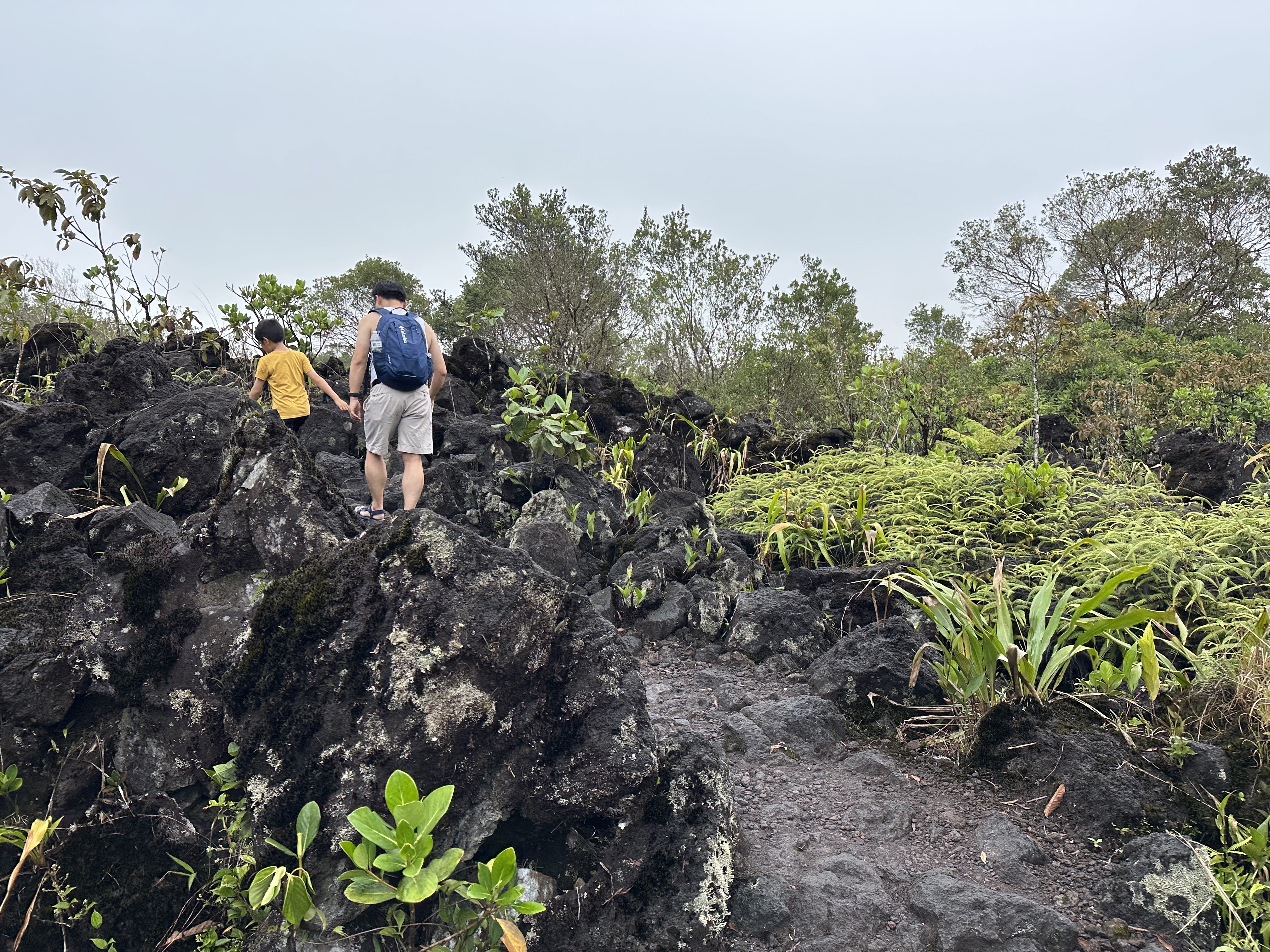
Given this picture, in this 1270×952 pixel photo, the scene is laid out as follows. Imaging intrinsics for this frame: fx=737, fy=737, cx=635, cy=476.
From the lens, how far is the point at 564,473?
6.26 m

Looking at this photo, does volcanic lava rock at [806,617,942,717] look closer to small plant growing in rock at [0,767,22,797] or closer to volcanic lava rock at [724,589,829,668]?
volcanic lava rock at [724,589,829,668]

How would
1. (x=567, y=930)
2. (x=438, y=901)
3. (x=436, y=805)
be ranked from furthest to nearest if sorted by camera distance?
1. (x=567, y=930)
2. (x=438, y=901)
3. (x=436, y=805)

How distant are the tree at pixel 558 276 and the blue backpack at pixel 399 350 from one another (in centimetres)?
1148

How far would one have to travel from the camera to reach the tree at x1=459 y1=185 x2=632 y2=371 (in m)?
17.2

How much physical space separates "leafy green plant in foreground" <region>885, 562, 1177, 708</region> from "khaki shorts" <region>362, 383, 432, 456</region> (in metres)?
3.56

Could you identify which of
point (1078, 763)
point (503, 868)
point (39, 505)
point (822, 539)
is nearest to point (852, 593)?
point (822, 539)

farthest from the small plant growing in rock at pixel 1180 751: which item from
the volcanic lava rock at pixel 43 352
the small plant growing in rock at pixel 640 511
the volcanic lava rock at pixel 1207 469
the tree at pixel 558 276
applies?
the tree at pixel 558 276

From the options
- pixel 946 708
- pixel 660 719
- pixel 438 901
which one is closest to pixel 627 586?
pixel 660 719

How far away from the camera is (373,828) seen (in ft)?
6.04

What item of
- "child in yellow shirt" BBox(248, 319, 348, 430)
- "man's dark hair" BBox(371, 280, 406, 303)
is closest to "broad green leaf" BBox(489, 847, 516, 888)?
"man's dark hair" BBox(371, 280, 406, 303)

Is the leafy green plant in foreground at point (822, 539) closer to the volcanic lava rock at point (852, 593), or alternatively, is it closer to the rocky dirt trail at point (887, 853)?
the volcanic lava rock at point (852, 593)

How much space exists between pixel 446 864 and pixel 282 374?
5.73 meters

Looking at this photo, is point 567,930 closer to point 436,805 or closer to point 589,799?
point 589,799

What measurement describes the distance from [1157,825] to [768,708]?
1525 mm
